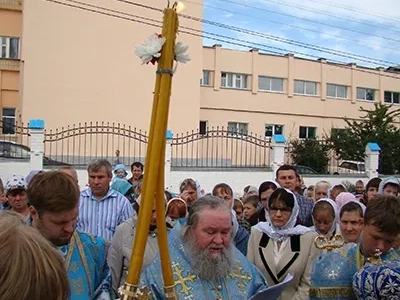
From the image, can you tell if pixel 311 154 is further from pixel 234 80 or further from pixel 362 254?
pixel 362 254

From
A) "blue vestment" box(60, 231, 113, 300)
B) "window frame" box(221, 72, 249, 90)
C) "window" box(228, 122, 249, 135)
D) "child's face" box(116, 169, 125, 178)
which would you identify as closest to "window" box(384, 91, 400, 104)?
"window frame" box(221, 72, 249, 90)

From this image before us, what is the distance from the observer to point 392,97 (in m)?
42.6

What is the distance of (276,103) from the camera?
36656 millimetres

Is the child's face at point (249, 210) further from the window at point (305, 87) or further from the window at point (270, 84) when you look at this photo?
the window at point (305, 87)

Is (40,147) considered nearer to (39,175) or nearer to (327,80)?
(39,175)

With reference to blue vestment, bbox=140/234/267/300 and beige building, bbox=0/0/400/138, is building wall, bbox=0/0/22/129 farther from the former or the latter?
blue vestment, bbox=140/234/267/300

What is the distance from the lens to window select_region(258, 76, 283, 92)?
119ft

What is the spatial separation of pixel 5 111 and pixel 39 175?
89.9 feet

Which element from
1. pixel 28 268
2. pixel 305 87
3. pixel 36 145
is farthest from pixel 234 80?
pixel 28 268

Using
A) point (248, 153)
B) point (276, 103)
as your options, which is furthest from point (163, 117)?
point (276, 103)

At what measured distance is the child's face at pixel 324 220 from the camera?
543 cm

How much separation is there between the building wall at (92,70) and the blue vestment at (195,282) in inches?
907

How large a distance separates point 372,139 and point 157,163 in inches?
1042

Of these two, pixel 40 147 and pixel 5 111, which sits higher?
pixel 5 111
